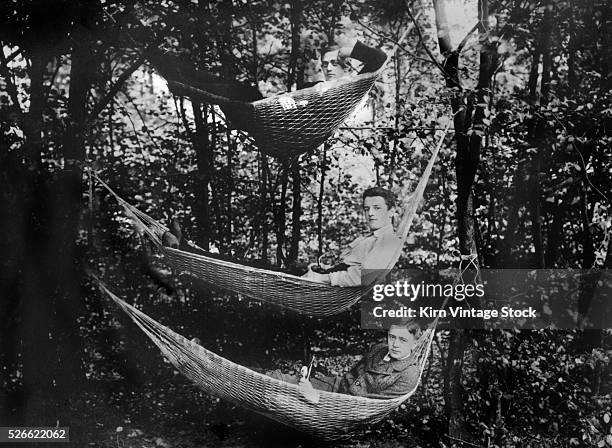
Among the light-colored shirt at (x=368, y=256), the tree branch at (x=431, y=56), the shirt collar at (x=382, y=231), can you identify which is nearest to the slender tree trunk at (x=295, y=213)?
the light-colored shirt at (x=368, y=256)

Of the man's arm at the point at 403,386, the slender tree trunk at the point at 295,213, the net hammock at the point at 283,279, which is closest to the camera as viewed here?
the net hammock at the point at 283,279

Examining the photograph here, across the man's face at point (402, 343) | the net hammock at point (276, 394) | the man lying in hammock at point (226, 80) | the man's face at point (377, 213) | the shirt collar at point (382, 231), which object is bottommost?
the net hammock at point (276, 394)

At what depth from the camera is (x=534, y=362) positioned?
2539 mm

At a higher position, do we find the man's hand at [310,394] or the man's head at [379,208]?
the man's head at [379,208]

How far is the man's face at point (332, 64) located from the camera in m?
2.52

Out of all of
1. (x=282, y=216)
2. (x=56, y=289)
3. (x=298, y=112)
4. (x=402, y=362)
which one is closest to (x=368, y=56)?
(x=298, y=112)

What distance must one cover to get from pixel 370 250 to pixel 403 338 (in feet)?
1.25

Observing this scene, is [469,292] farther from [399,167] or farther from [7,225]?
[7,225]

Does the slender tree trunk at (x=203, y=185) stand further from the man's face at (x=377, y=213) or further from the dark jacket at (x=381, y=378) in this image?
the dark jacket at (x=381, y=378)

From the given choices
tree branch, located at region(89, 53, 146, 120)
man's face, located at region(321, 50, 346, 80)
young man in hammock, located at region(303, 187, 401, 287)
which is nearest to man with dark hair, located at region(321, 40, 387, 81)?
man's face, located at region(321, 50, 346, 80)

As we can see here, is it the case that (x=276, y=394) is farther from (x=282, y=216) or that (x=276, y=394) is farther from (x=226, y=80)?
(x=226, y=80)

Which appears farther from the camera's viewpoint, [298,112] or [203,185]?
[203,185]

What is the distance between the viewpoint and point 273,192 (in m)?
2.58

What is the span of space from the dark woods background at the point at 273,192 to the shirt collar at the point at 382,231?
4.0 inches
